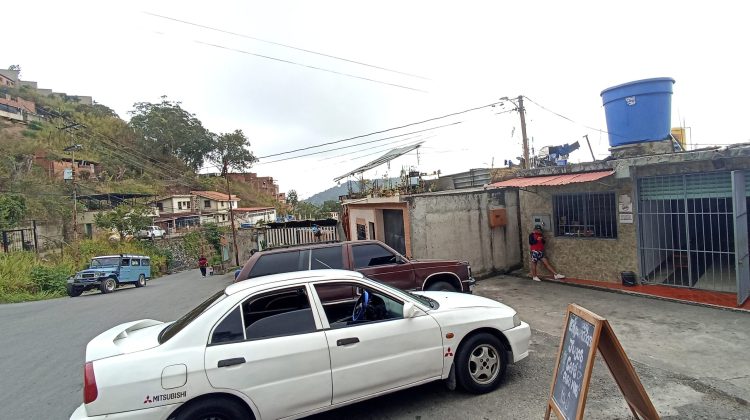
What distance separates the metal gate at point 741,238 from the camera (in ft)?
20.1

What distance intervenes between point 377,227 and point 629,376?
10.2 meters

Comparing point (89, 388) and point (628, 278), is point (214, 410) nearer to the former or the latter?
point (89, 388)

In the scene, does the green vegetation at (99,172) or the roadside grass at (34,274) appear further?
the green vegetation at (99,172)

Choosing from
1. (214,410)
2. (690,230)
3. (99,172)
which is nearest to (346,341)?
(214,410)

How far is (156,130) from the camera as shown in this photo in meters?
57.0

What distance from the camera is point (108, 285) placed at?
18.8 metres

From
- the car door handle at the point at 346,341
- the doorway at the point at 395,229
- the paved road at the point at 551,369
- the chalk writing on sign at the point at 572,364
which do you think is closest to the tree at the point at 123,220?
the paved road at the point at 551,369

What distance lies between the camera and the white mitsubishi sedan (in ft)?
9.07

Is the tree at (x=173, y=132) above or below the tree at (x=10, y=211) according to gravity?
above

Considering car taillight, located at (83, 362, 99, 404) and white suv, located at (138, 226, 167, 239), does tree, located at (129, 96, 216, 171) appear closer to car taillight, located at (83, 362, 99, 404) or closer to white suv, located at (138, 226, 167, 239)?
white suv, located at (138, 226, 167, 239)

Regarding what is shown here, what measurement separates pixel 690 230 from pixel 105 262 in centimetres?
2498

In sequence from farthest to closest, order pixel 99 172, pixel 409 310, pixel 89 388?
pixel 99 172 < pixel 409 310 < pixel 89 388

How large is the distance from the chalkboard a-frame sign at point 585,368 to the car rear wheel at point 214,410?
2514 mm

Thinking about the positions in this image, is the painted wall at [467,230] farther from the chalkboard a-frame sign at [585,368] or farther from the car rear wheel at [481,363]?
the chalkboard a-frame sign at [585,368]
